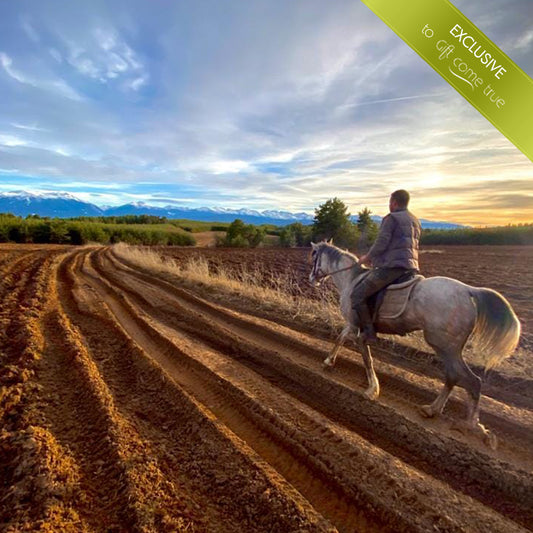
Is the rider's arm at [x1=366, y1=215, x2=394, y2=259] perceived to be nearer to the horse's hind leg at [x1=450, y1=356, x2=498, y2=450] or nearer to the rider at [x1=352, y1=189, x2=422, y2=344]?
the rider at [x1=352, y1=189, x2=422, y2=344]

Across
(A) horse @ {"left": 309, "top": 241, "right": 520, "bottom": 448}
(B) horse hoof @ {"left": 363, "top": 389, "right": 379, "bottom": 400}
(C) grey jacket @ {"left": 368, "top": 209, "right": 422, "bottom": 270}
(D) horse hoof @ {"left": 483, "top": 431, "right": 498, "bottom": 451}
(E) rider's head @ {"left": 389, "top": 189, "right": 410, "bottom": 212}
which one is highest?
(E) rider's head @ {"left": 389, "top": 189, "right": 410, "bottom": 212}

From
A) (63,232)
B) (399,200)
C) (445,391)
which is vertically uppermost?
(399,200)

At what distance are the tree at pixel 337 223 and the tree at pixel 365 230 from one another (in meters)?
0.99

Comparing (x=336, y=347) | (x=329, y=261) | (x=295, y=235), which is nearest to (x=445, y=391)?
(x=336, y=347)

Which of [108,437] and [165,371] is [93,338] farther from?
[108,437]

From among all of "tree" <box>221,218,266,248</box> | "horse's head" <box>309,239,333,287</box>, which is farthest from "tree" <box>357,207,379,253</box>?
"horse's head" <box>309,239,333,287</box>

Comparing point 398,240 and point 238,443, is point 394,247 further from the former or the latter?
point 238,443

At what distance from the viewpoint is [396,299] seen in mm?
4105

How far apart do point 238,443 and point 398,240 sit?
310 cm

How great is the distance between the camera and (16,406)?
136 inches

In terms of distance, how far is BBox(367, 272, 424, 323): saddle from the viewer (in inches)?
158

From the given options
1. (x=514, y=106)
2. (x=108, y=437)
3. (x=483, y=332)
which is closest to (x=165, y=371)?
(x=108, y=437)

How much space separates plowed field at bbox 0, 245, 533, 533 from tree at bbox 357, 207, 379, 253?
33301mm

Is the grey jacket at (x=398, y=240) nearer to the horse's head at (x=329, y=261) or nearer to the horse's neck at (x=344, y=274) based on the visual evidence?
the horse's head at (x=329, y=261)
